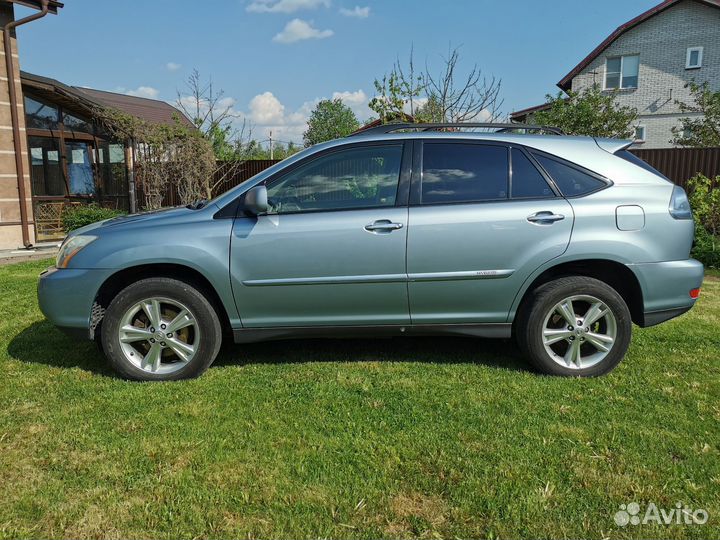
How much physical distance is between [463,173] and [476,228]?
445 millimetres

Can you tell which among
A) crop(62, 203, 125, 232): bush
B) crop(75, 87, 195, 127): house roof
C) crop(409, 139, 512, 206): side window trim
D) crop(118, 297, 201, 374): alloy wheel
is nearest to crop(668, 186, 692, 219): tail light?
crop(409, 139, 512, 206): side window trim

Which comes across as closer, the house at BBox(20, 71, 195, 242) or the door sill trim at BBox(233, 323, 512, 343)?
the door sill trim at BBox(233, 323, 512, 343)

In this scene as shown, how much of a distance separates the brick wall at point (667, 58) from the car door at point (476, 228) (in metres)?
24.2

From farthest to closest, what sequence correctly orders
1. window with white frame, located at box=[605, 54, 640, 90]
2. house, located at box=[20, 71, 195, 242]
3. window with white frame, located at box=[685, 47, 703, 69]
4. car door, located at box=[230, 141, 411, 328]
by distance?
window with white frame, located at box=[605, 54, 640, 90]
window with white frame, located at box=[685, 47, 703, 69]
house, located at box=[20, 71, 195, 242]
car door, located at box=[230, 141, 411, 328]

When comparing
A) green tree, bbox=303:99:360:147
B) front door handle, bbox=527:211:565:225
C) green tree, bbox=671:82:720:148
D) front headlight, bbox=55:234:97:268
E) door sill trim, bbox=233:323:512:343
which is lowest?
door sill trim, bbox=233:323:512:343

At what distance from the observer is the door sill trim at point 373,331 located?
384cm

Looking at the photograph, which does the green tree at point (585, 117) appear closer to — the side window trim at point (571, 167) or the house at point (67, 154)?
the house at point (67, 154)

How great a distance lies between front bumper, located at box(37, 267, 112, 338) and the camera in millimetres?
3750

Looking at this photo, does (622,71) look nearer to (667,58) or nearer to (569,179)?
(667,58)

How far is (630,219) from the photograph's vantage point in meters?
3.68

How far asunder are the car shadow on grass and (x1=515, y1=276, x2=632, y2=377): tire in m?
0.30

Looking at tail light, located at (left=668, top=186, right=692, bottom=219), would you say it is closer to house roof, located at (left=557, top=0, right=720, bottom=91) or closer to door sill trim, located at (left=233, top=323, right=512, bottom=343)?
door sill trim, located at (left=233, top=323, right=512, bottom=343)

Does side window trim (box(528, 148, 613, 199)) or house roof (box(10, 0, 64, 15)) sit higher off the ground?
house roof (box(10, 0, 64, 15))

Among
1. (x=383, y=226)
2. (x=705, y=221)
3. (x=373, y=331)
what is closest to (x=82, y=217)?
(x=373, y=331)
